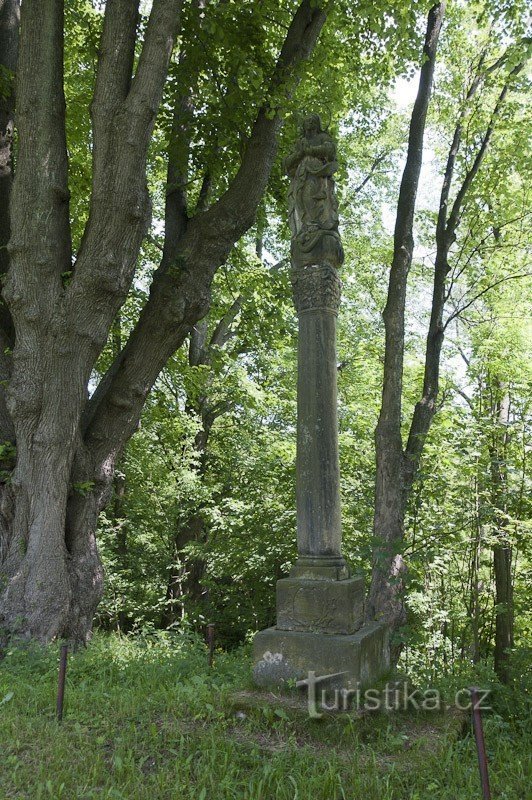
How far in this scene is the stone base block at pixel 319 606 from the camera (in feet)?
15.8

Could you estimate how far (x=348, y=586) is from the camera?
486 cm

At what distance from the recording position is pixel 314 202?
5578 mm

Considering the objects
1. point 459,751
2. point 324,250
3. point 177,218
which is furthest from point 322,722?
point 177,218

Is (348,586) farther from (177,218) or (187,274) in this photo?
(177,218)

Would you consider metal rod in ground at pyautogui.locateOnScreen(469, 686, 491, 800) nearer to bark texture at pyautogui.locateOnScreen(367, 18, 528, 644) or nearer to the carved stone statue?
the carved stone statue

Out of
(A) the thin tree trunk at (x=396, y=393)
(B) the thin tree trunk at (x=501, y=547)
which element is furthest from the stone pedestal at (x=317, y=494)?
(B) the thin tree trunk at (x=501, y=547)

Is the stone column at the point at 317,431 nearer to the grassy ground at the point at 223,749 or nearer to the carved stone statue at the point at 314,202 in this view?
the carved stone statue at the point at 314,202

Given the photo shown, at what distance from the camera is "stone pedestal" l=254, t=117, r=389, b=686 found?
4738 mm

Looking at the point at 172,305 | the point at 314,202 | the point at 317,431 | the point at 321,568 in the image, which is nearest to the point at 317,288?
the point at 314,202

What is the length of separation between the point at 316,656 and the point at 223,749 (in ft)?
3.32

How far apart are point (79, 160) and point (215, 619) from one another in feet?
29.8

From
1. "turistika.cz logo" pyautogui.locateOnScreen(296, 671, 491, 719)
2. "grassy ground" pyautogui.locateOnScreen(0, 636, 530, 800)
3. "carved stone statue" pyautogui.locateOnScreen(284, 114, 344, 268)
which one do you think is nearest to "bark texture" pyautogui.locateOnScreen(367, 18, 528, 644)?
"turistika.cz logo" pyautogui.locateOnScreen(296, 671, 491, 719)

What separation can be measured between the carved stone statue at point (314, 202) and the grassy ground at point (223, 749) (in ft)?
11.4

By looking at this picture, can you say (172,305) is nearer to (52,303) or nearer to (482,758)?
(52,303)
